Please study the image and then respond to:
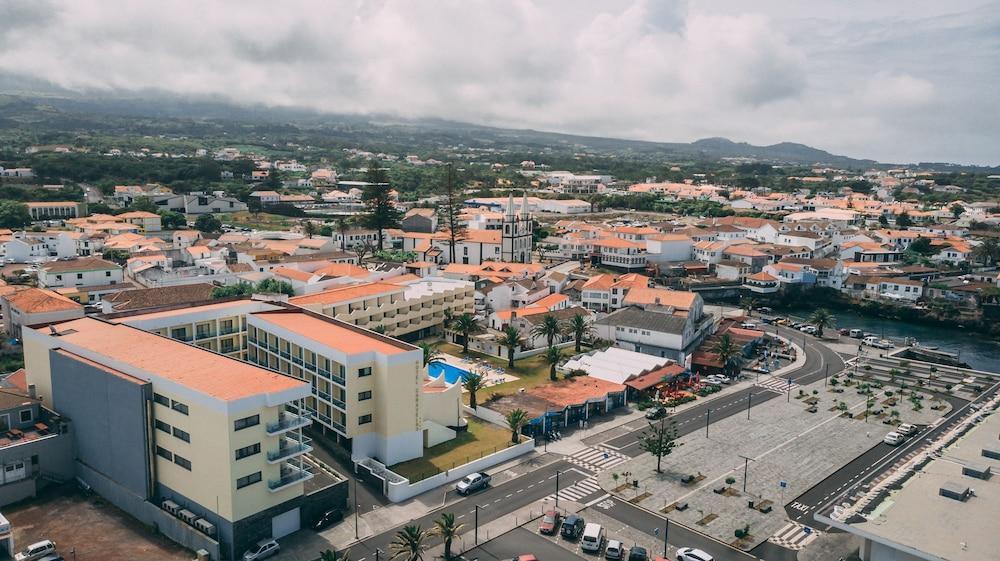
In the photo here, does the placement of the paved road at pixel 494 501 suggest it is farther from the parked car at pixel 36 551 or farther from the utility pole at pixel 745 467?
the parked car at pixel 36 551

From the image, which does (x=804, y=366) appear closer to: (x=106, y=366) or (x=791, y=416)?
(x=791, y=416)

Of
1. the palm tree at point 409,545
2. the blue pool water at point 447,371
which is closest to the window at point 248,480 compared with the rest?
the palm tree at point 409,545

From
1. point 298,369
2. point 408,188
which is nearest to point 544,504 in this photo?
point 298,369

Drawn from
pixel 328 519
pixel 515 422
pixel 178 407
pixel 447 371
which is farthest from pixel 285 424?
pixel 447 371

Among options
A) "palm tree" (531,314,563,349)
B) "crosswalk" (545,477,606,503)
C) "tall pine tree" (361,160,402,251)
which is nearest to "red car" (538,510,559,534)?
"crosswalk" (545,477,606,503)

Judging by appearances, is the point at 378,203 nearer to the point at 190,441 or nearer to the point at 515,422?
the point at 515,422

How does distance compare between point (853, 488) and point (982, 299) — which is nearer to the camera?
point (853, 488)
